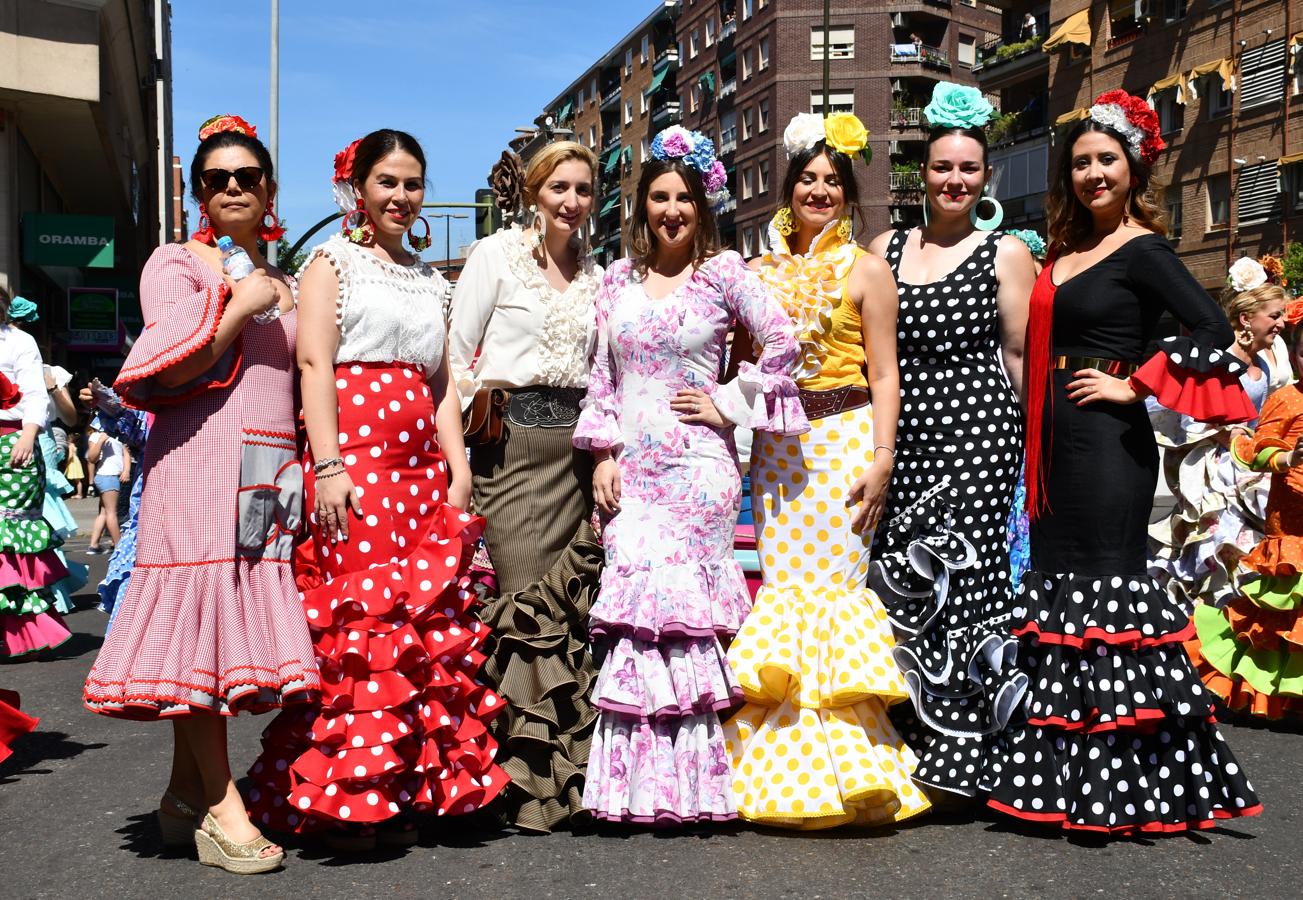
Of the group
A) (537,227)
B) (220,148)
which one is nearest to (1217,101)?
(537,227)

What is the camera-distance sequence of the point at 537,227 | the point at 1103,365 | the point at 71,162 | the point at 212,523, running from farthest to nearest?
1. the point at 71,162
2. the point at 537,227
3. the point at 1103,365
4. the point at 212,523

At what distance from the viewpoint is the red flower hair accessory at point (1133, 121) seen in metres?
4.80

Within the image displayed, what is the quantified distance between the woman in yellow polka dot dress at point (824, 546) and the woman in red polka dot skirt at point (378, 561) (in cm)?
100

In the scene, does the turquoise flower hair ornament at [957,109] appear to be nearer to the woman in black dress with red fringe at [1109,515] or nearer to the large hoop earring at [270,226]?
the woman in black dress with red fringe at [1109,515]

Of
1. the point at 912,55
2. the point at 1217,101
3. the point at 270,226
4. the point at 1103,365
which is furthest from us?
the point at 912,55

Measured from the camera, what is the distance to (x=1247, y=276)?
7.56 m

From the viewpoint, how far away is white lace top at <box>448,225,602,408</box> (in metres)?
4.92

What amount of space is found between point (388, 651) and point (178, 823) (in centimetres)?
97

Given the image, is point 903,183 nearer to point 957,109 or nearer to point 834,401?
point 957,109

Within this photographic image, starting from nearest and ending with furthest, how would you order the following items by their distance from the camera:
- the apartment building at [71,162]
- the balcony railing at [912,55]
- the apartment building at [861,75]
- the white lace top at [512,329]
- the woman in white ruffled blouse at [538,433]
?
the woman in white ruffled blouse at [538,433]
the white lace top at [512,329]
the apartment building at [71,162]
the apartment building at [861,75]
the balcony railing at [912,55]

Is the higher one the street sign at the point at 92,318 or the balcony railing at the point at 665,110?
the balcony railing at the point at 665,110

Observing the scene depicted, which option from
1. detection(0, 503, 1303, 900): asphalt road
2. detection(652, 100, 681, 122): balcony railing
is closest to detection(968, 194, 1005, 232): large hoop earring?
detection(0, 503, 1303, 900): asphalt road

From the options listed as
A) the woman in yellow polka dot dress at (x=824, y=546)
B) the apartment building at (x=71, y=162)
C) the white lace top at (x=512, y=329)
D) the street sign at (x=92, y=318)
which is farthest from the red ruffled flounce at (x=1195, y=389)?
the street sign at (x=92, y=318)

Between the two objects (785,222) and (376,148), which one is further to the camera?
(785,222)
